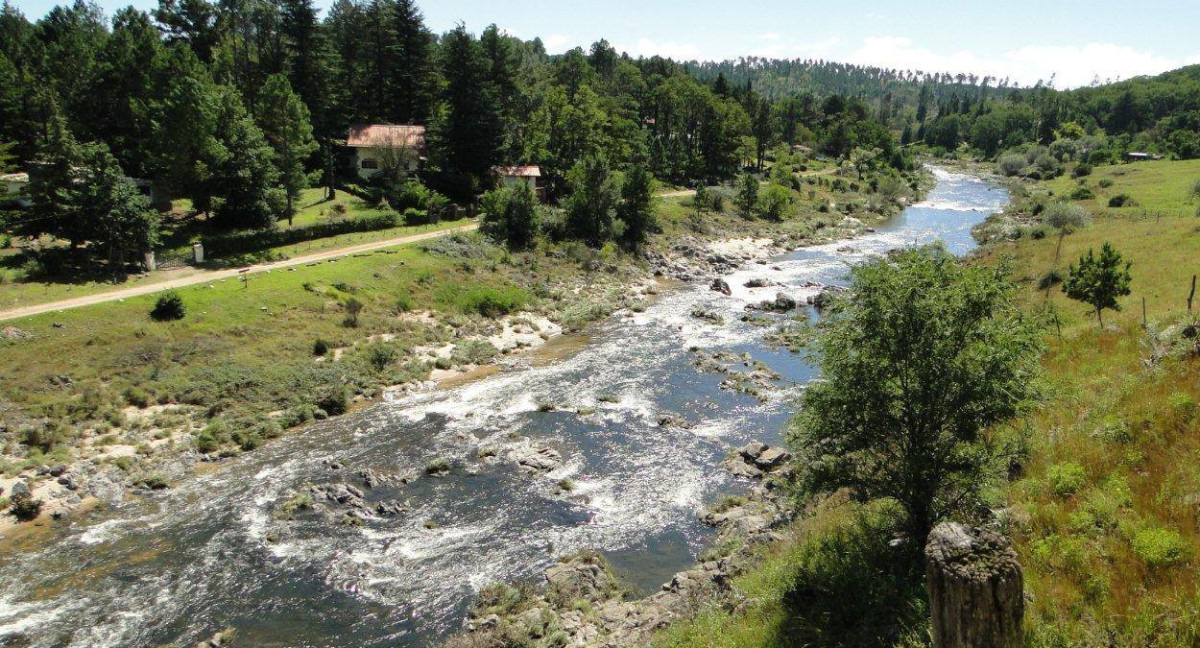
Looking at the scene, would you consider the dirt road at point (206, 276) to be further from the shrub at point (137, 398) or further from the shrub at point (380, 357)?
the shrub at point (380, 357)

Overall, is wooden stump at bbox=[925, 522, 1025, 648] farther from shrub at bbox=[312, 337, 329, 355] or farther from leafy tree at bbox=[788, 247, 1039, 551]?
shrub at bbox=[312, 337, 329, 355]

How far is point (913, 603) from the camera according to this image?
12.6 m

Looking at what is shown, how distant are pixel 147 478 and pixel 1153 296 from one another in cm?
4898

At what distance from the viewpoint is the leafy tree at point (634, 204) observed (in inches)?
2680

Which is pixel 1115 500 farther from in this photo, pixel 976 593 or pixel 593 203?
pixel 593 203

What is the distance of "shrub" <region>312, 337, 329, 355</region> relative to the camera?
128ft

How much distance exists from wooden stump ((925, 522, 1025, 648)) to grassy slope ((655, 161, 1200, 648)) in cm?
331

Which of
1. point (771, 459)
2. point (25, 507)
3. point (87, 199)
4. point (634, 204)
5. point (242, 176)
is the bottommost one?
point (771, 459)

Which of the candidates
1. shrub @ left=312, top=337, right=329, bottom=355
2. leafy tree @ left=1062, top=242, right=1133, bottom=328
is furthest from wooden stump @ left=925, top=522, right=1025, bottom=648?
shrub @ left=312, top=337, right=329, bottom=355

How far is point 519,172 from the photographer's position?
75.5 metres

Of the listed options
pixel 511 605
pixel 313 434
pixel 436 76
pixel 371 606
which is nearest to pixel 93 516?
pixel 313 434

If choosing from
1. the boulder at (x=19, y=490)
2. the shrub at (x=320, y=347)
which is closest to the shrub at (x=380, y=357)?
the shrub at (x=320, y=347)

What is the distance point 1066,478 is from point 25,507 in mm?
32354

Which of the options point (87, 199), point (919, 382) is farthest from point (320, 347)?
point (919, 382)
